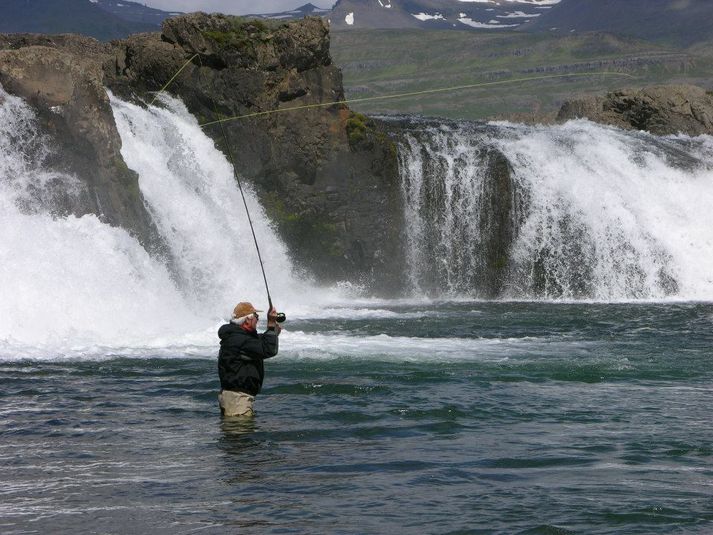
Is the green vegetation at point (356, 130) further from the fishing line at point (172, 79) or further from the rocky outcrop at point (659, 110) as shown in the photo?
the rocky outcrop at point (659, 110)

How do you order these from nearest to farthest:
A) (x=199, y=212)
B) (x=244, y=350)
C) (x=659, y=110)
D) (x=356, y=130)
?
(x=244, y=350), (x=199, y=212), (x=356, y=130), (x=659, y=110)

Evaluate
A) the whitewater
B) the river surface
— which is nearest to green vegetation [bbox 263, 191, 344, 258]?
the whitewater

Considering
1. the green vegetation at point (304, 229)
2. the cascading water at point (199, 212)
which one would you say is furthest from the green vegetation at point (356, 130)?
the cascading water at point (199, 212)

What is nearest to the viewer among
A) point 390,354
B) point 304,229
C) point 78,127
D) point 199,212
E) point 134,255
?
point 390,354

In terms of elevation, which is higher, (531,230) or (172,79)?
(172,79)

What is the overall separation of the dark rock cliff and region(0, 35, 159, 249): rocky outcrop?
516cm

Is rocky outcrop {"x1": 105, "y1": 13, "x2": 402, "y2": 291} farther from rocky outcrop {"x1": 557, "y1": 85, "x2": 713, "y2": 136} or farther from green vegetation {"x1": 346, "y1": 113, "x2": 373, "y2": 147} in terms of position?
rocky outcrop {"x1": 557, "y1": 85, "x2": 713, "y2": 136}

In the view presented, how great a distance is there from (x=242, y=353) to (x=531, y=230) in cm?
2017

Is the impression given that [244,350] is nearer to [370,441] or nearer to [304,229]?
[370,441]

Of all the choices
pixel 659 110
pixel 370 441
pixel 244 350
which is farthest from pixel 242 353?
pixel 659 110

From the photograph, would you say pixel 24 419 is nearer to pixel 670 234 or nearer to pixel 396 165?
pixel 396 165

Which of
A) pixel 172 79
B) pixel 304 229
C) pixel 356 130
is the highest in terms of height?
pixel 172 79

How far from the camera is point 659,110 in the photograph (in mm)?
44656

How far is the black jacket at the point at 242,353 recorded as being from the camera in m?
12.2
